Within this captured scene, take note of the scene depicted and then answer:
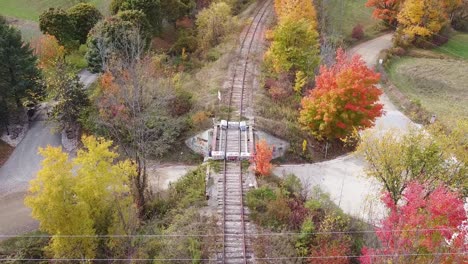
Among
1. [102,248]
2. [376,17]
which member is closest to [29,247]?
[102,248]

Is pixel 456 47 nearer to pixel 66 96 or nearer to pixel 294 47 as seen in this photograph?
pixel 294 47

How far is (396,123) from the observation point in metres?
47.3

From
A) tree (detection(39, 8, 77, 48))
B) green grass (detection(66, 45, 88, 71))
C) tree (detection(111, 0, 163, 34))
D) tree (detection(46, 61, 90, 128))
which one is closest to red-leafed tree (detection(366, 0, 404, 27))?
tree (detection(111, 0, 163, 34))

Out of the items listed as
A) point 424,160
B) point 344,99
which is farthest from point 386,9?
point 424,160

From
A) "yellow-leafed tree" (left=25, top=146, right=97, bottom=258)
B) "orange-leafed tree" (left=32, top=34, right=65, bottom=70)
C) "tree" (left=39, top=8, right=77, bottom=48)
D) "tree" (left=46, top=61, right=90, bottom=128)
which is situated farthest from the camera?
"tree" (left=39, top=8, right=77, bottom=48)

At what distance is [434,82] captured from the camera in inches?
2285

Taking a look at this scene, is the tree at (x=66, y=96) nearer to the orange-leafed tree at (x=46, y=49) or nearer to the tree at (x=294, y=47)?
the orange-leafed tree at (x=46, y=49)

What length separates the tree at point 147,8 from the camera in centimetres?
5481

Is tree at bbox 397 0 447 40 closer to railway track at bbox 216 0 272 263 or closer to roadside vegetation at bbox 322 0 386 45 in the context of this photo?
roadside vegetation at bbox 322 0 386 45

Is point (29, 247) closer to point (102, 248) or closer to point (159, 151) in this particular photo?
point (102, 248)

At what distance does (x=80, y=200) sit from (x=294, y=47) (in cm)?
2779

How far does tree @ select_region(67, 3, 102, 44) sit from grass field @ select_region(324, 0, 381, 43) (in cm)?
3295

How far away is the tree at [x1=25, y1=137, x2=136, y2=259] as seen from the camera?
2317 cm

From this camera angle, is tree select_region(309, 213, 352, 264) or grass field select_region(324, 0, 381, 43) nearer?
tree select_region(309, 213, 352, 264)
